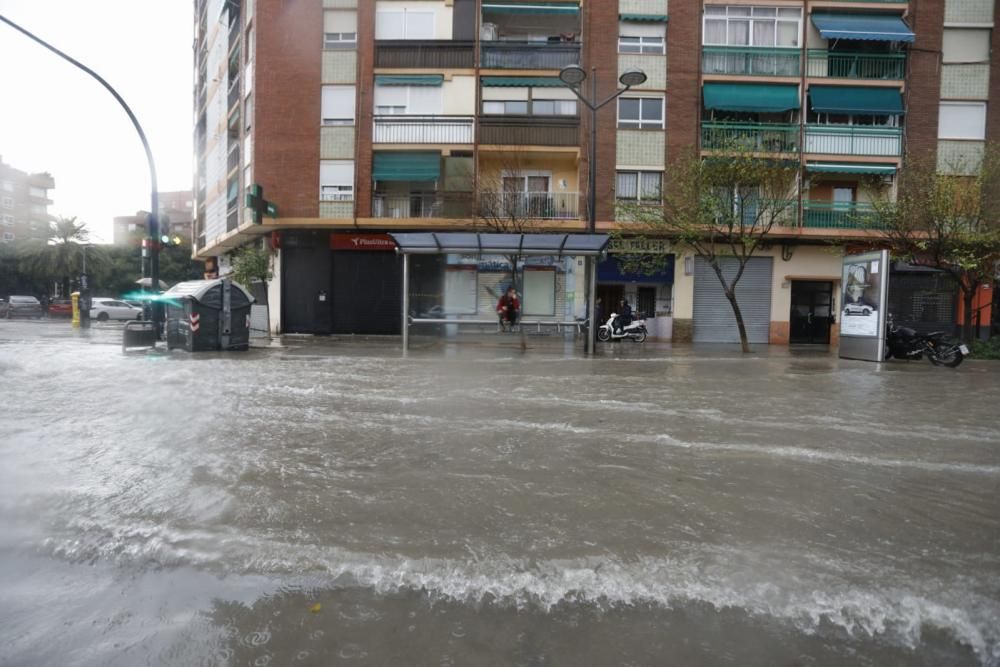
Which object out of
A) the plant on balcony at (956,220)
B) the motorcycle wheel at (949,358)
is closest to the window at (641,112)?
the plant on balcony at (956,220)

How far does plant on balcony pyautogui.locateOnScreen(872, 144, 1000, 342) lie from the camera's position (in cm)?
1672

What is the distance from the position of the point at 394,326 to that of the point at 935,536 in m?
22.1

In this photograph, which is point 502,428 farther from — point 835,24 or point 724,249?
point 835,24

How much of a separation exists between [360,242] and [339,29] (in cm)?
830

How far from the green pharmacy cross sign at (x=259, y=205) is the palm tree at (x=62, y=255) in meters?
36.0

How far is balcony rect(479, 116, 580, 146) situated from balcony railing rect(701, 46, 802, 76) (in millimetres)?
5505

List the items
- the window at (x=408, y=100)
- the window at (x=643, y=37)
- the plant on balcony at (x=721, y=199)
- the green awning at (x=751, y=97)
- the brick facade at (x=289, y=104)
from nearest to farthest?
the plant on balcony at (x=721, y=199)
the green awning at (x=751, y=97)
the window at (x=643, y=37)
the window at (x=408, y=100)
the brick facade at (x=289, y=104)

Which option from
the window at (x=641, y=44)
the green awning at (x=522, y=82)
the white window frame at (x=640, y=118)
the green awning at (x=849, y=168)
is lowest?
the green awning at (x=849, y=168)

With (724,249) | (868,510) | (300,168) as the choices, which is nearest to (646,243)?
(724,249)

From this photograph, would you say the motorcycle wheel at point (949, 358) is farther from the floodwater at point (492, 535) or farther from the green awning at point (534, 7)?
the green awning at point (534, 7)

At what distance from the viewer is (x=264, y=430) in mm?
5840

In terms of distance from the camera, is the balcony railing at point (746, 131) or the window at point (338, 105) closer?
the balcony railing at point (746, 131)

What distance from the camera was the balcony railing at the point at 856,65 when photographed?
2358 centimetres

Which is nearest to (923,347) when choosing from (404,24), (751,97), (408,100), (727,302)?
(727,302)
